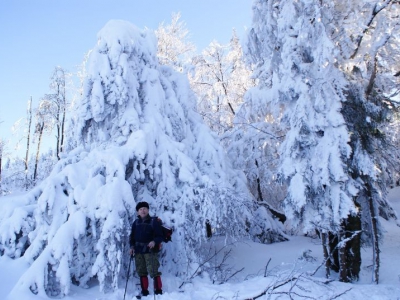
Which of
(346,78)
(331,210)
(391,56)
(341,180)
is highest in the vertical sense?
(391,56)

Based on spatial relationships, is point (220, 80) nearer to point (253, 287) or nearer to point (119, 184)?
point (119, 184)

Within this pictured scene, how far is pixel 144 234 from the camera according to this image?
17.5ft

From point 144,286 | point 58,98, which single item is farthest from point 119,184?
point 58,98

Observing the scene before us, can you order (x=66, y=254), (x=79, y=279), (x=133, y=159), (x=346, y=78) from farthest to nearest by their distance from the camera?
(x=346, y=78)
(x=133, y=159)
(x=79, y=279)
(x=66, y=254)

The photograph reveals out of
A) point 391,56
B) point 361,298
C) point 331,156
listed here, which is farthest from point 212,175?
point 391,56

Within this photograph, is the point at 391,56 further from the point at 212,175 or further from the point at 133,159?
the point at 133,159

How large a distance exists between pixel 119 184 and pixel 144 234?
101cm

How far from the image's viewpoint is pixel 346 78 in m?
7.72

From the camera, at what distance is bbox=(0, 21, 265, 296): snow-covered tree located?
5.23 m

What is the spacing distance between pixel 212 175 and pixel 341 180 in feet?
9.71

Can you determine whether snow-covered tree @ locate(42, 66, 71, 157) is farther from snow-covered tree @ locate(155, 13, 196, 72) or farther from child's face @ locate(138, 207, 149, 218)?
child's face @ locate(138, 207, 149, 218)

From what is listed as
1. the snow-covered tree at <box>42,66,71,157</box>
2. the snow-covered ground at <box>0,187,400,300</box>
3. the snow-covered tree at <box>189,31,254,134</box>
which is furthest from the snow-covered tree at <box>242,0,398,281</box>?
the snow-covered tree at <box>42,66,71,157</box>


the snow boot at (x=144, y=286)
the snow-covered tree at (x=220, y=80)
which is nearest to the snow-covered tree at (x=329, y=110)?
the snow boot at (x=144, y=286)

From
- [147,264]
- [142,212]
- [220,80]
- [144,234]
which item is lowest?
[147,264]
